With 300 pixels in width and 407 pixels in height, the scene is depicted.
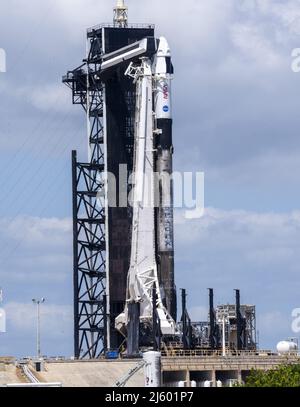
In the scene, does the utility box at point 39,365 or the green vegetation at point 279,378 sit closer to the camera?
the green vegetation at point 279,378

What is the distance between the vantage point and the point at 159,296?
16212 centimetres

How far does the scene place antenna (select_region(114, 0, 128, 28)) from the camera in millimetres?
177250

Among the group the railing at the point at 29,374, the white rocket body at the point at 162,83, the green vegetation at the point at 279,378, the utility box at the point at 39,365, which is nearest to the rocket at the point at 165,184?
the white rocket body at the point at 162,83

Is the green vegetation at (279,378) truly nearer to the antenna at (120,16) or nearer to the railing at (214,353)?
the railing at (214,353)

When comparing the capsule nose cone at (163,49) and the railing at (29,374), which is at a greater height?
the capsule nose cone at (163,49)

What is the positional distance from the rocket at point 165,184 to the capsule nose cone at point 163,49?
4.82 ft

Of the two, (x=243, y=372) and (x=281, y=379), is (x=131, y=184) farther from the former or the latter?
(x=281, y=379)

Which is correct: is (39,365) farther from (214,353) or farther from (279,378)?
(279,378)

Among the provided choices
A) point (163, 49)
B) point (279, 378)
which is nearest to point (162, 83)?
point (163, 49)

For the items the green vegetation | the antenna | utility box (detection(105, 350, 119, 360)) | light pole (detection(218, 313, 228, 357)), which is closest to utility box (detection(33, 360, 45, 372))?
utility box (detection(105, 350, 119, 360))

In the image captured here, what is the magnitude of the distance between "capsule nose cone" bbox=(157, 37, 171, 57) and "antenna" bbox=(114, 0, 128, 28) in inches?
436

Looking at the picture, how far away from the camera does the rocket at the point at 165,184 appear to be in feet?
534

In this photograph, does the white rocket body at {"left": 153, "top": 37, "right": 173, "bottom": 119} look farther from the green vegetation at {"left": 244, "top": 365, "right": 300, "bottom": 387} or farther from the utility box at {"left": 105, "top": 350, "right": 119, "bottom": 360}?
the green vegetation at {"left": 244, "top": 365, "right": 300, "bottom": 387}
